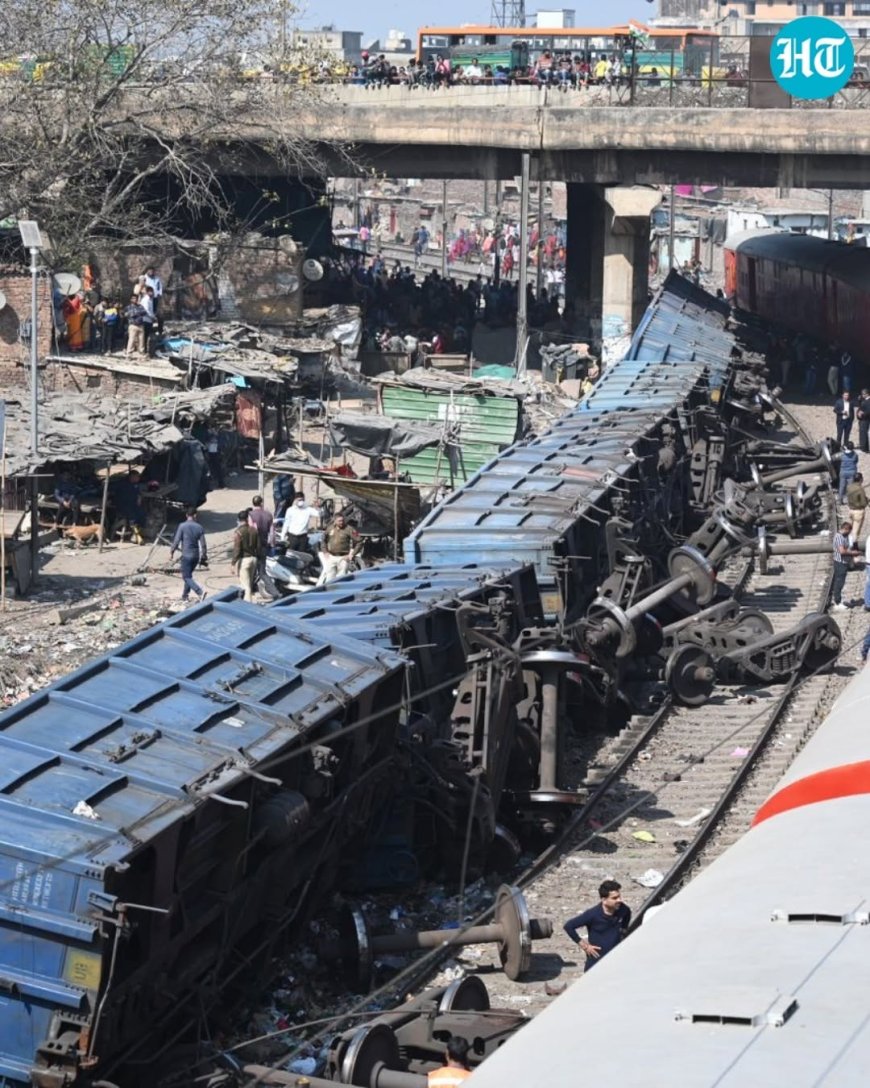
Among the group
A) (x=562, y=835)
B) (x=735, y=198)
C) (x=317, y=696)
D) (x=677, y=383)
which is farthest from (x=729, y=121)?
(x=735, y=198)

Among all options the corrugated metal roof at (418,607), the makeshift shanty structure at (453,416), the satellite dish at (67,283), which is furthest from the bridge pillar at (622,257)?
the corrugated metal roof at (418,607)

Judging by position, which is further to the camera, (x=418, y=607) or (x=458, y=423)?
(x=458, y=423)

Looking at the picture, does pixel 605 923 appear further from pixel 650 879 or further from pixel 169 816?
pixel 169 816

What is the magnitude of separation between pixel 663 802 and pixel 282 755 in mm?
5374

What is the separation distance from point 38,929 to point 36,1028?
474 millimetres

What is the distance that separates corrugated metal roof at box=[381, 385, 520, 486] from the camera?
24.6 m

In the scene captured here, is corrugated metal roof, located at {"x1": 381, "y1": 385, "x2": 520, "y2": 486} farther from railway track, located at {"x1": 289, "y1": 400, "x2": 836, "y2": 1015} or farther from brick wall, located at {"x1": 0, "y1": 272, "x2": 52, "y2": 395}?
railway track, located at {"x1": 289, "y1": 400, "x2": 836, "y2": 1015}

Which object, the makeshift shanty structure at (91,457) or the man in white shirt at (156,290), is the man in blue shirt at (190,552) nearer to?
the makeshift shanty structure at (91,457)

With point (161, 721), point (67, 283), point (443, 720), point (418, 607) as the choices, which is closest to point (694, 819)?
point (443, 720)

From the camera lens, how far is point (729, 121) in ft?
116

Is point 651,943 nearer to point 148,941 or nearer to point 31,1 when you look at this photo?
point 148,941

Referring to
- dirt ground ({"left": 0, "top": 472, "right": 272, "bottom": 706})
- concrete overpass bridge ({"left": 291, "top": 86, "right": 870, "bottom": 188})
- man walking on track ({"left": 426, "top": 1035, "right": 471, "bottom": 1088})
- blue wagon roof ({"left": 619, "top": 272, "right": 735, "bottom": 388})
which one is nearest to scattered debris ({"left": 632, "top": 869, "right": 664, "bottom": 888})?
man walking on track ({"left": 426, "top": 1035, "right": 471, "bottom": 1088})

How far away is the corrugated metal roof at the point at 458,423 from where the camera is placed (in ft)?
80.6

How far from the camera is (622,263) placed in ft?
124
